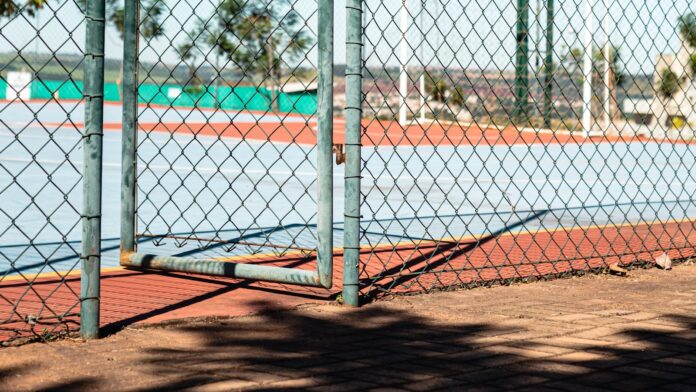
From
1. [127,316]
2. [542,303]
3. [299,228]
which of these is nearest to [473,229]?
[299,228]

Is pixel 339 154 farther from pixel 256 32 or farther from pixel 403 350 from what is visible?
pixel 256 32

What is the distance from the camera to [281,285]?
240 inches

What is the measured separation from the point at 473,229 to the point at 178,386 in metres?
5.44

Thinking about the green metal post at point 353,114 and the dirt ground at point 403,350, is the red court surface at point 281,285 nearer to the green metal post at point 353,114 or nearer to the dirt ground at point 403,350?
the dirt ground at point 403,350

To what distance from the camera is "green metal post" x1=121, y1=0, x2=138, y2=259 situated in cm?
609

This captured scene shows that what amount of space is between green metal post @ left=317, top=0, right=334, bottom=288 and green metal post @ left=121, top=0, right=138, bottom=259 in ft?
3.84

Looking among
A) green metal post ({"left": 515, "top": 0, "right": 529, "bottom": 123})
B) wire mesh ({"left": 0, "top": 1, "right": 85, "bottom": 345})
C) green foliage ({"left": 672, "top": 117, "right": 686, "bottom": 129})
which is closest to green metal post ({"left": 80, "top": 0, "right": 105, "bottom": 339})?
wire mesh ({"left": 0, "top": 1, "right": 85, "bottom": 345})

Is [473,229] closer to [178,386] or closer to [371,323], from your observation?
[371,323]

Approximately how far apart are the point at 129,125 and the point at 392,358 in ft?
8.11

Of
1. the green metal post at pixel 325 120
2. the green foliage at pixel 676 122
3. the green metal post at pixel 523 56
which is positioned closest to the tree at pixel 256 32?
the green metal post at pixel 325 120

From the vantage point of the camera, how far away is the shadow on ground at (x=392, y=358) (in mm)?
3965

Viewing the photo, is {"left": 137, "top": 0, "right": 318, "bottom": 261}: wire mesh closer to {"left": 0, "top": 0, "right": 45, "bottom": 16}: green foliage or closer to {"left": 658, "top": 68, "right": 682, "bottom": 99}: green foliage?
{"left": 0, "top": 0, "right": 45, "bottom": 16}: green foliage

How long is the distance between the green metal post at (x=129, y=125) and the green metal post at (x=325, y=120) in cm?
117

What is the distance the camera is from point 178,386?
385cm
